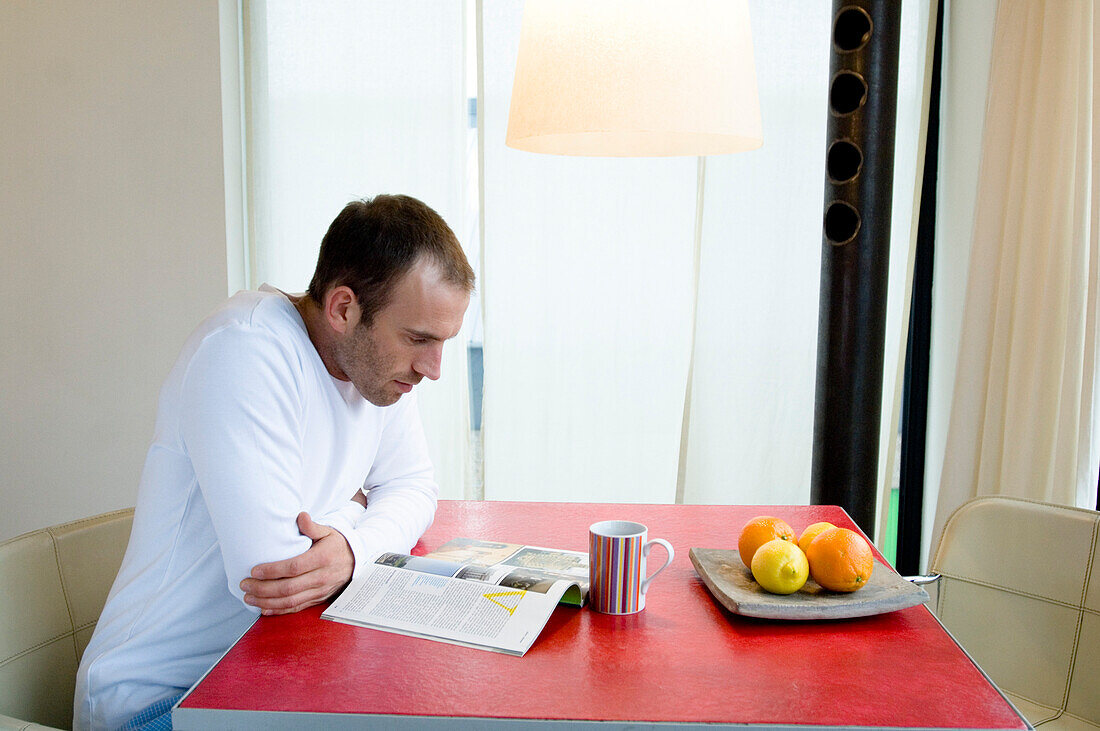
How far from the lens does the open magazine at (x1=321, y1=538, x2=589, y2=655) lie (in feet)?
3.73

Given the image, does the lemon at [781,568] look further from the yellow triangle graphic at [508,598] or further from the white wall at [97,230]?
the white wall at [97,230]

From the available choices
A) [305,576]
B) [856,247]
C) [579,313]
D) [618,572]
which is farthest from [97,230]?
[618,572]

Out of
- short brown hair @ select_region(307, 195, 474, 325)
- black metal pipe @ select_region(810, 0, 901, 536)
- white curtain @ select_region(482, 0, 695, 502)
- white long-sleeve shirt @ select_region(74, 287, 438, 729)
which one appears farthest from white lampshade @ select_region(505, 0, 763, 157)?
white curtain @ select_region(482, 0, 695, 502)

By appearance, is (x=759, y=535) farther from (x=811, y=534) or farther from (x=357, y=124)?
(x=357, y=124)

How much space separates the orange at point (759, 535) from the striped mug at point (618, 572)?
17 cm

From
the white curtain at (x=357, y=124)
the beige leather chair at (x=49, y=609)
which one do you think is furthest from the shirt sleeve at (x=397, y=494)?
the white curtain at (x=357, y=124)

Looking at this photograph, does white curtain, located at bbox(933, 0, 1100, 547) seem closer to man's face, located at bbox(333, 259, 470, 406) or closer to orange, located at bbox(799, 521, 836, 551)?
orange, located at bbox(799, 521, 836, 551)

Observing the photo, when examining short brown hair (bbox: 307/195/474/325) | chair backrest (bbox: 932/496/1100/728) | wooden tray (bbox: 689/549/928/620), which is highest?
short brown hair (bbox: 307/195/474/325)

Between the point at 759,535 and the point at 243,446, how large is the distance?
725 millimetres

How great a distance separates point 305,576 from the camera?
1.22 m

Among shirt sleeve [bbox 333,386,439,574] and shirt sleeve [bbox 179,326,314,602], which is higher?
shirt sleeve [bbox 179,326,314,602]

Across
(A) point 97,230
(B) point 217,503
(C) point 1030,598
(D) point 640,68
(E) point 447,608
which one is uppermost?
(D) point 640,68

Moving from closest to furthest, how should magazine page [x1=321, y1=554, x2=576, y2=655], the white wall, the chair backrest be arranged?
magazine page [x1=321, y1=554, x2=576, y2=655]
the chair backrest
the white wall

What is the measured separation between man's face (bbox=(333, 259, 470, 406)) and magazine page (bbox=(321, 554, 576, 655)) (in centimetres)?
30
